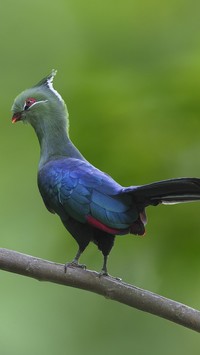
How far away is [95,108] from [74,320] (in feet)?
3.44

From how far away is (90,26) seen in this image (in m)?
3.11

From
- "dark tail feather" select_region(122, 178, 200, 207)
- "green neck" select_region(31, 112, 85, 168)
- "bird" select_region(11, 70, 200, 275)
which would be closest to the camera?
"dark tail feather" select_region(122, 178, 200, 207)

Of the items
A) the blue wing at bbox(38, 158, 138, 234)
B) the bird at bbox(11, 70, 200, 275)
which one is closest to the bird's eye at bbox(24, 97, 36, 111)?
the bird at bbox(11, 70, 200, 275)

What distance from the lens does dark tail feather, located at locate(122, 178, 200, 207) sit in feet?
6.97

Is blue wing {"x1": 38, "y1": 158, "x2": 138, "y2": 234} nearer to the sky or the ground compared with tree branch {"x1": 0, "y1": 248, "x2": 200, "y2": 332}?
nearer to the sky

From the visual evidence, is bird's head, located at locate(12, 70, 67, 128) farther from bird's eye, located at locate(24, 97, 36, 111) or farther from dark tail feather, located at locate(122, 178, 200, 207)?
dark tail feather, located at locate(122, 178, 200, 207)

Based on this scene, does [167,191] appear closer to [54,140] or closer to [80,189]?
[80,189]

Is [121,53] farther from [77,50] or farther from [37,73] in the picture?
[37,73]

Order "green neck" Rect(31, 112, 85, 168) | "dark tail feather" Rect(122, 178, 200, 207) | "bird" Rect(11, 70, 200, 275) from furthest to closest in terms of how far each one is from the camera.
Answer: "green neck" Rect(31, 112, 85, 168) → "bird" Rect(11, 70, 200, 275) → "dark tail feather" Rect(122, 178, 200, 207)

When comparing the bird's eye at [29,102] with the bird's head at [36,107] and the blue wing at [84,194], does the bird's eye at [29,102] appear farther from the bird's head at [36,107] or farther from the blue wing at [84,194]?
the blue wing at [84,194]

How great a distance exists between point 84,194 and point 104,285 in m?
0.28

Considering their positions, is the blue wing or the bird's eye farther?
the bird's eye

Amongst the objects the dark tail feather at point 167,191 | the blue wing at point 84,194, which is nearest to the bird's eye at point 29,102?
the blue wing at point 84,194

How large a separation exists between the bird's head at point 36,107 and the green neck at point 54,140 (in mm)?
14
